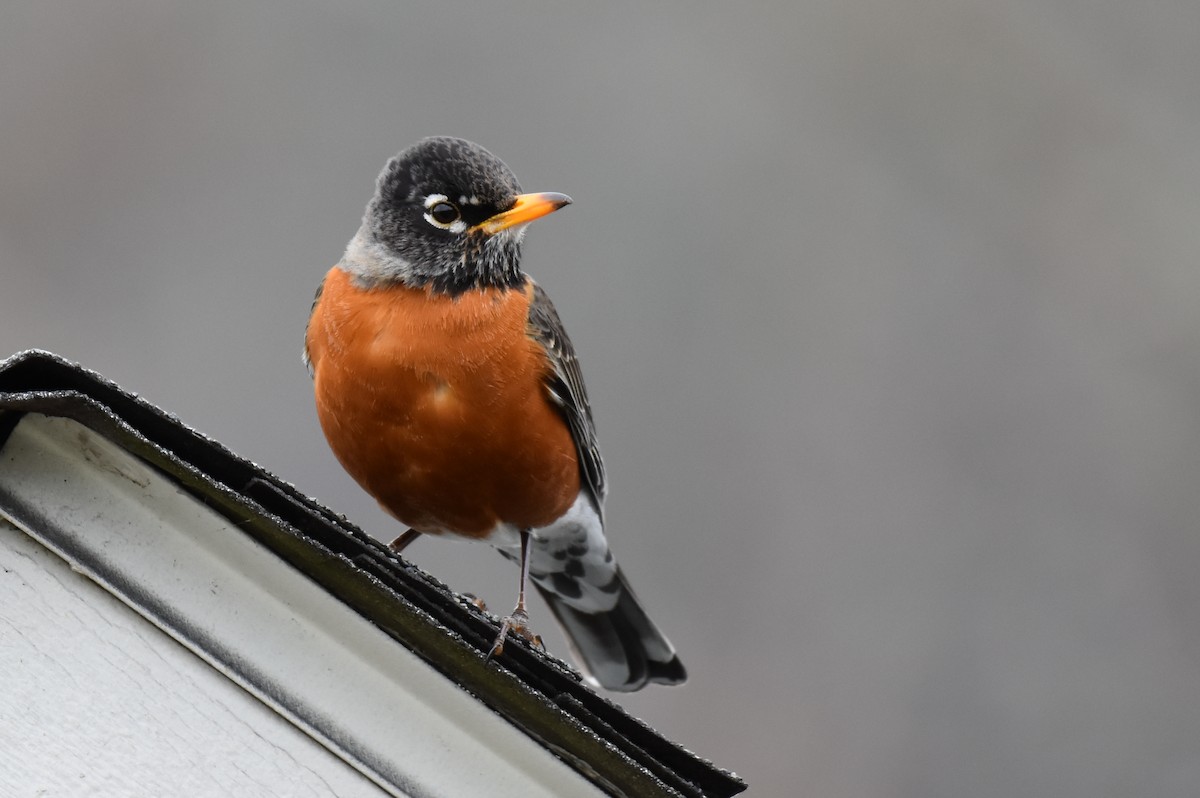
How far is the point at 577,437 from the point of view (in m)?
3.91

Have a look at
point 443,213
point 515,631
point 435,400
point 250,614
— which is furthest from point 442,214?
point 250,614

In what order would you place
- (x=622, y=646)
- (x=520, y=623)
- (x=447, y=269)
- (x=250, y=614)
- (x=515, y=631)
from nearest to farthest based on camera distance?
(x=250, y=614)
(x=515, y=631)
(x=520, y=623)
(x=447, y=269)
(x=622, y=646)

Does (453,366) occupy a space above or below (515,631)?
above

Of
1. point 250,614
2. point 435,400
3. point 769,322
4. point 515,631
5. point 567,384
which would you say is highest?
point 769,322

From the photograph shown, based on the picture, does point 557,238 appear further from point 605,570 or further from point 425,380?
point 425,380

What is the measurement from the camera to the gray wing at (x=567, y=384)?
3729 mm

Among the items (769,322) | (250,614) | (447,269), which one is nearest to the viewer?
(250,614)

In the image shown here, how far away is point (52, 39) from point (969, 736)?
20.0ft

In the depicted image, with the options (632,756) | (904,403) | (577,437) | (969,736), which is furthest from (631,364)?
(632,756)

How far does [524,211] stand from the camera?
373 cm

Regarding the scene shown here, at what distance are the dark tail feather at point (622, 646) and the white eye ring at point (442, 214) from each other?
1329 mm

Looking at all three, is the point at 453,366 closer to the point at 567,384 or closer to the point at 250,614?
the point at 567,384

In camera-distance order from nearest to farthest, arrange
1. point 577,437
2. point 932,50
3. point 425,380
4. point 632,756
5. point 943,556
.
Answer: point 632,756
point 425,380
point 577,437
point 943,556
point 932,50

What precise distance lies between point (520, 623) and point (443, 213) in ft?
3.85
